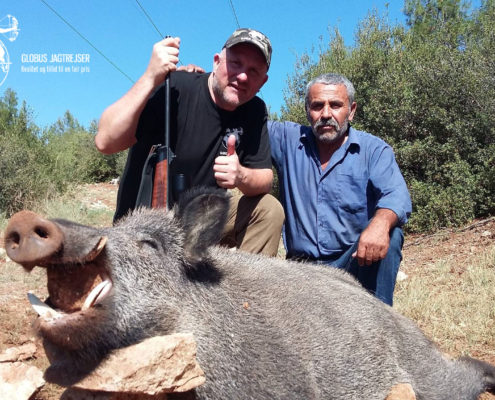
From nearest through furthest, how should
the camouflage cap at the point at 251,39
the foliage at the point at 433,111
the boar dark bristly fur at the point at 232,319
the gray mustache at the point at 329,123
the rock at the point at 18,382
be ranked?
1. the boar dark bristly fur at the point at 232,319
2. the rock at the point at 18,382
3. the camouflage cap at the point at 251,39
4. the gray mustache at the point at 329,123
5. the foliage at the point at 433,111

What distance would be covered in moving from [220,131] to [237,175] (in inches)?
30.7

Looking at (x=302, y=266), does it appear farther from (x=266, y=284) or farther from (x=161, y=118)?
(x=161, y=118)

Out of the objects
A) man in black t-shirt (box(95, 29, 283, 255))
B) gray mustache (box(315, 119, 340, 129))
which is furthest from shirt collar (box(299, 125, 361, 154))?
man in black t-shirt (box(95, 29, 283, 255))

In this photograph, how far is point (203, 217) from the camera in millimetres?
2734

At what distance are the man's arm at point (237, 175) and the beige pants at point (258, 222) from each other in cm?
11

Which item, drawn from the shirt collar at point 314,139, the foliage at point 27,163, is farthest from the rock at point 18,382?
the foliage at point 27,163

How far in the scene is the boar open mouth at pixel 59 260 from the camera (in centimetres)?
183

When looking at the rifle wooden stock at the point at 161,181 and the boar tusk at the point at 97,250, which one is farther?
the rifle wooden stock at the point at 161,181

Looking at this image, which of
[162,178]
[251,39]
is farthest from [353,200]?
[162,178]

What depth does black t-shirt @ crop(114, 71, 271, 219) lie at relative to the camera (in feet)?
13.8

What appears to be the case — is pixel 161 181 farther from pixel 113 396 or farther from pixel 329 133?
pixel 329 133

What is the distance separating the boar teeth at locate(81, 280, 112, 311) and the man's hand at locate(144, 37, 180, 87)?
6.77ft

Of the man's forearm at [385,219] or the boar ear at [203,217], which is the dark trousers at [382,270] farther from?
the boar ear at [203,217]

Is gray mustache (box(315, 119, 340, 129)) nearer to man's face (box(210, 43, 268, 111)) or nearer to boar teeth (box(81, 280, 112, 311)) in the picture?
man's face (box(210, 43, 268, 111))
